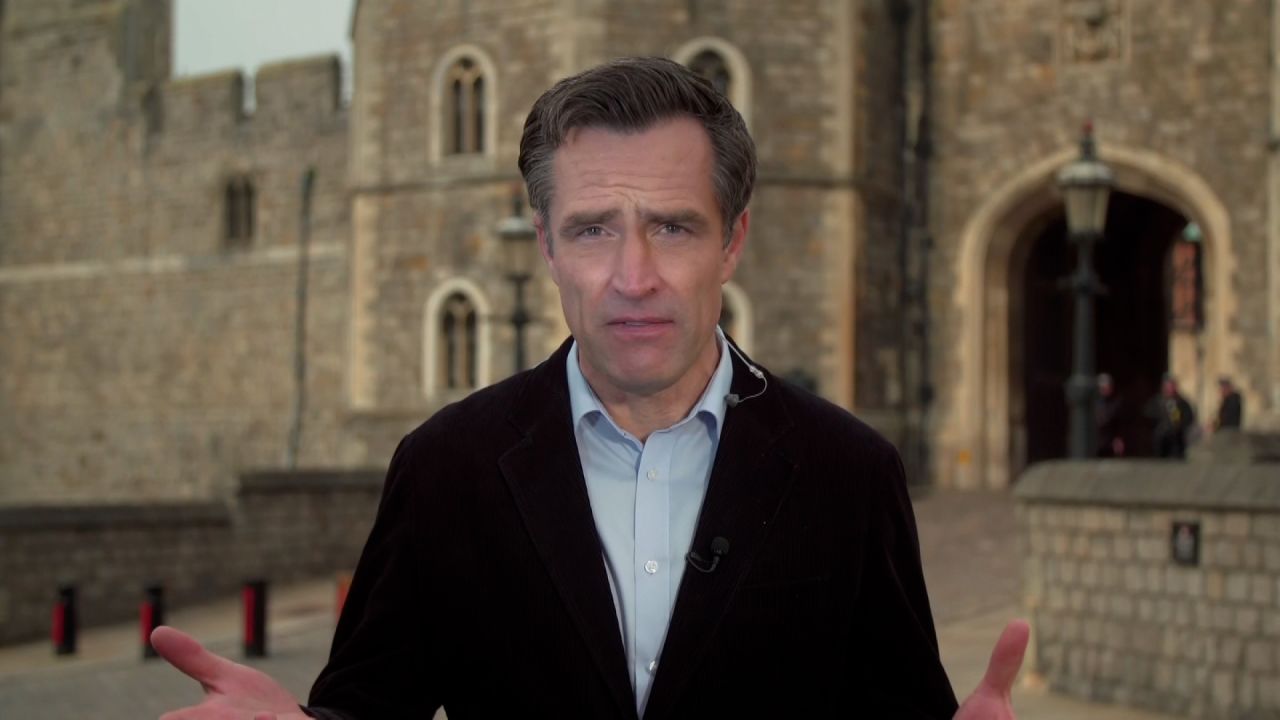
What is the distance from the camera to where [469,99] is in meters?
19.8

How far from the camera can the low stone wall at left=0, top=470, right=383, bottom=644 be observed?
14.3 metres

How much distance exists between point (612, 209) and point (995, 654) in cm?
70

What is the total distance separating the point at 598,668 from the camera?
2168 mm

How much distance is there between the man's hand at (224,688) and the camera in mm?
1948

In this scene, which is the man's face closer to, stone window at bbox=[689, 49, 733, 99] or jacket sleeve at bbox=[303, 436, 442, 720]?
jacket sleeve at bbox=[303, 436, 442, 720]

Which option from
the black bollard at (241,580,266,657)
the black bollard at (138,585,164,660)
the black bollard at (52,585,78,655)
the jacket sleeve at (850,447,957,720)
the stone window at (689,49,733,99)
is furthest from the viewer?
the stone window at (689,49,733,99)

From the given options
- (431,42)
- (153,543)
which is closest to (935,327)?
(431,42)

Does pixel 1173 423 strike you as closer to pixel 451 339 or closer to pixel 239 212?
pixel 451 339

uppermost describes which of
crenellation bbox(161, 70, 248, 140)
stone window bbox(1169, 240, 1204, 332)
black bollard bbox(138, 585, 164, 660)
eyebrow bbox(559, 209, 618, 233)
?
crenellation bbox(161, 70, 248, 140)

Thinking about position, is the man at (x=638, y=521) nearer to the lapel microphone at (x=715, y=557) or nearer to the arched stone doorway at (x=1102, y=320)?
the lapel microphone at (x=715, y=557)

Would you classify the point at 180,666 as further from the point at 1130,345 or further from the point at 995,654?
the point at 1130,345

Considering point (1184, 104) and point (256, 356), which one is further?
point (256, 356)

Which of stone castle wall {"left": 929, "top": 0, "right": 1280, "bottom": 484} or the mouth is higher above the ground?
stone castle wall {"left": 929, "top": 0, "right": 1280, "bottom": 484}

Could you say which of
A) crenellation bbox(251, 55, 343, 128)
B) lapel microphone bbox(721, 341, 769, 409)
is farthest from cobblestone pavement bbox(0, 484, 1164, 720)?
crenellation bbox(251, 55, 343, 128)
